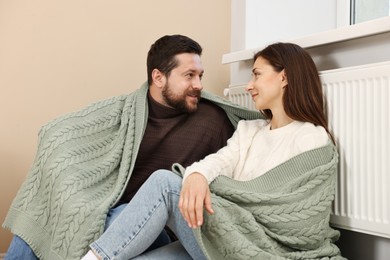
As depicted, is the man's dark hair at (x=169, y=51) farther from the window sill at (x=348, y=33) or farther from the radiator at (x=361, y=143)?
the radiator at (x=361, y=143)

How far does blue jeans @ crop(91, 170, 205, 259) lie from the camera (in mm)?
1348

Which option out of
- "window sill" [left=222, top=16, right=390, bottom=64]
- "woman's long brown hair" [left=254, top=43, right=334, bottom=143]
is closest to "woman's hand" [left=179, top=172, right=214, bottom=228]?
"woman's long brown hair" [left=254, top=43, right=334, bottom=143]

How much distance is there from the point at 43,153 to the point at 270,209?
778 millimetres

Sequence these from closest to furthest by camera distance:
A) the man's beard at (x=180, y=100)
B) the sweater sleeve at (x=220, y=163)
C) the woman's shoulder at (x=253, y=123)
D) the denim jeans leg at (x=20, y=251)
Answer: the sweater sleeve at (x=220, y=163), the denim jeans leg at (x=20, y=251), the woman's shoulder at (x=253, y=123), the man's beard at (x=180, y=100)

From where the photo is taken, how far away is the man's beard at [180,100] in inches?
75.6

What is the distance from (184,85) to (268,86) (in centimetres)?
39

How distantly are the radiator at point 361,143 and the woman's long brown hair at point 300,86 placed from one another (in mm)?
48

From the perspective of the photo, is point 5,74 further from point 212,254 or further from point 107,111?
point 212,254

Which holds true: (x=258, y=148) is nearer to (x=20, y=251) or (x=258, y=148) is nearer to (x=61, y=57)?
(x=20, y=251)

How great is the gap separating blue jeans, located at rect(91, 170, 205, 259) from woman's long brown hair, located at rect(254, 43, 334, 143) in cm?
46

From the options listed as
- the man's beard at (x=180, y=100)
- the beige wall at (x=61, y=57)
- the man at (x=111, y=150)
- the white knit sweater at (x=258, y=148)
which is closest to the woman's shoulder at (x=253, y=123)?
the white knit sweater at (x=258, y=148)

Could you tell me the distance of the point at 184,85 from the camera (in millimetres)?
1950

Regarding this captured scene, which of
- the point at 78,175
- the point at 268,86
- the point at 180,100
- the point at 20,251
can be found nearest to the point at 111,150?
the point at 78,175

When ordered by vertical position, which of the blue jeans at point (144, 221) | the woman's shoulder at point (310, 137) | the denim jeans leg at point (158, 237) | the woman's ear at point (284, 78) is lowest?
the denim jeans leg at point (158, 237)
